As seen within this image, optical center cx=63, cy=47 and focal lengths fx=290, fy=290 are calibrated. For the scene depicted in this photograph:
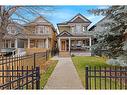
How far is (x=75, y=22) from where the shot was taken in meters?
4.64

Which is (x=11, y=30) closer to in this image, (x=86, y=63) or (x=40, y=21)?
(x=40, y=21)

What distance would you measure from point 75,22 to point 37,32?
801 mm

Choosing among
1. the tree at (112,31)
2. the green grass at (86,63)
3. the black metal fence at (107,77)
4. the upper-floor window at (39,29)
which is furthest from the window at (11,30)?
the black metal fence at (107,77)

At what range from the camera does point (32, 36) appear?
508 centimetres

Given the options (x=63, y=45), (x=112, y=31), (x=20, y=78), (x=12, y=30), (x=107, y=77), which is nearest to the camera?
(x=20, y=78)

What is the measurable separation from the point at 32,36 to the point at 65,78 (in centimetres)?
95

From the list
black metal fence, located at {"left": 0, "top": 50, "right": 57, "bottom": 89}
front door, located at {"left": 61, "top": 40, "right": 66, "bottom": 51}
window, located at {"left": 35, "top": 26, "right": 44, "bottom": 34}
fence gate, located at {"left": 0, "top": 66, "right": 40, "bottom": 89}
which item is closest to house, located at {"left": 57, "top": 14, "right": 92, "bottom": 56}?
front door, located at {"left": 61, "top": 40, "right": 66, "bottom": 51}

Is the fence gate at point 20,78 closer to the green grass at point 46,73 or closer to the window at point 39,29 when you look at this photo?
the green grass at point 46,73

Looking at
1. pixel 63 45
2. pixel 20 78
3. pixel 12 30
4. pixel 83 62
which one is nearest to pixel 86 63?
pixel 83 62

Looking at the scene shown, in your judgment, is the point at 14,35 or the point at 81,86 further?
the point at 14,35

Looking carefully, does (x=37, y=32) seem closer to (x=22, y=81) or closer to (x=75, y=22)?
(x=75, y=22)

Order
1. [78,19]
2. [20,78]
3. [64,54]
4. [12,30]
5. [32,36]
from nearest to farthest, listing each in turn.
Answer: [20,78]
[78,19]
[64,54]
[32,36]
[12,30]

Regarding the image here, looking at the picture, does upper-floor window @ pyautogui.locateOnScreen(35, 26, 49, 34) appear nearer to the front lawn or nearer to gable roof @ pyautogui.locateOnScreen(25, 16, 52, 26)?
gable roof @ pyautogui.locateOnScreen(25, 16, 52, 26)

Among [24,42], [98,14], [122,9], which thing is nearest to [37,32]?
[24,42]
